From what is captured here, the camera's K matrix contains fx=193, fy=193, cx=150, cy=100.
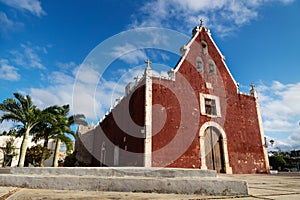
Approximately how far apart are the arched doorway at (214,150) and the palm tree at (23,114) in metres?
12.6

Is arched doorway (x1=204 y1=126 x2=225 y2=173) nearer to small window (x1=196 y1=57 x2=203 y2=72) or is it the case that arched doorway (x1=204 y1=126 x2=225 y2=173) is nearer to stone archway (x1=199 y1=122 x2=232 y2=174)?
stone archway (x1=199 y1=122 x2=232 y2=174)

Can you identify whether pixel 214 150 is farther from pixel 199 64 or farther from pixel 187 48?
pixel 187 48

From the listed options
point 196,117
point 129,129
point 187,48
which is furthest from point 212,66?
point 129,129

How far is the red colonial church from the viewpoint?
11.0 meters

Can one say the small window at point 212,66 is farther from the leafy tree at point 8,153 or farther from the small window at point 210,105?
the leafy tree at point 8,153

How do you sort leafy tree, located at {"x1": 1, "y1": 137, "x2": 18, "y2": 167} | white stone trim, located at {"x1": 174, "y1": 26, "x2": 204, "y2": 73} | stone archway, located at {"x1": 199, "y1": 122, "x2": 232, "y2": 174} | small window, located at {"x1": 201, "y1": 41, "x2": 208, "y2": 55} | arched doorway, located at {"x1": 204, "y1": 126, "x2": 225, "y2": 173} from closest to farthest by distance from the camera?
1. stone archway, located at {"x1": 199, "y1": 122, "x2": 232, "y2": 174}
2. arched doorway, located at {"x1": 204, "y1": 126, "x2": 225, "y2": 173}
3. white stone trim, located at {"x1": 174, "y1": 26, "x2": 204, "y2": 73}
4. small window, located at {"x1": 201, "y1": 41, "x2": 208, "y2": 55}
5. leafy tree, located at {"x1": 1, "y1": 137, "x2": 18, "y2": 167}

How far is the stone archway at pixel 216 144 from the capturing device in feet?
39.0

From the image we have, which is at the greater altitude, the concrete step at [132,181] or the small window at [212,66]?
the small window at [212,66]

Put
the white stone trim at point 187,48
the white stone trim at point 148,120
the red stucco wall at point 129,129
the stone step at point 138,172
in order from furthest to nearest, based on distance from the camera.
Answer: the white stone trim at point 187,48
the red stucco wall at point 129,129
the white stone trim at point 148,120
the stone step at point 138,172

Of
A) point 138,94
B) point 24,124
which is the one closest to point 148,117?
point 138,94

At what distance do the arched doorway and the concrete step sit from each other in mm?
9701

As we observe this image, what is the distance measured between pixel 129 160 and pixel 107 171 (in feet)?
29.3

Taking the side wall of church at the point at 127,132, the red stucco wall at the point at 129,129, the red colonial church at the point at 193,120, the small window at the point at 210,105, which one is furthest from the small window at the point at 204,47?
the side wall of church at the point at 127,132

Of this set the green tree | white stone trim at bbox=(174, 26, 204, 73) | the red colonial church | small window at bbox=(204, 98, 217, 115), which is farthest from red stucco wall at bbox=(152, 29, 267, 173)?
the green tree
